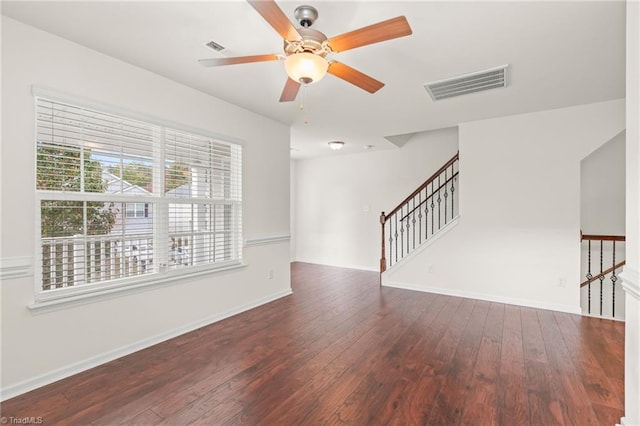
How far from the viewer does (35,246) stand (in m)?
2.07

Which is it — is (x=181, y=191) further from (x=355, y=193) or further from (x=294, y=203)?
(x=294, y=203)

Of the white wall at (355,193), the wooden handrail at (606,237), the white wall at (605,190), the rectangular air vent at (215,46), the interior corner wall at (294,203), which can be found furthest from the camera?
the interior corner wall at (294,203)

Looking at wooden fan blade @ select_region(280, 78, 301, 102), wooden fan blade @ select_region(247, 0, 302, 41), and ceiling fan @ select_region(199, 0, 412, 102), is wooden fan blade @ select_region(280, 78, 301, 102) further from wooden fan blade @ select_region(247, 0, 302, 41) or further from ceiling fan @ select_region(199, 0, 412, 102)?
wooden fan blade @ select_region(247, 0, 302, 41)

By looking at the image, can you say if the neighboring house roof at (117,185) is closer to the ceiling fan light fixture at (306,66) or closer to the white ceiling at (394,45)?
the white ceiling at (394,45)

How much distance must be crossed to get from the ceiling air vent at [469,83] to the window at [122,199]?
244cm

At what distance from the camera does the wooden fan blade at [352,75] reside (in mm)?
1910

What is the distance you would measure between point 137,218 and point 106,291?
66cm

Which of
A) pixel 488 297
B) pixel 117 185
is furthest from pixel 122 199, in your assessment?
pixel 488 297

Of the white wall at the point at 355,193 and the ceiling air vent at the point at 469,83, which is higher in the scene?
the ceiling air vent at the point at 469,83

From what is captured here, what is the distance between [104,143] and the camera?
2453 millimetres

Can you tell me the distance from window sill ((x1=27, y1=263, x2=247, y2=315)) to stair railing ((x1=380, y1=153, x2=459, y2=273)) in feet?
10.5

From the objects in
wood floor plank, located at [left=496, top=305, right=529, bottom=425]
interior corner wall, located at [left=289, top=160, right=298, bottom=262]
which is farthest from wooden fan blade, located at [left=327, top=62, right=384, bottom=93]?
interior corner wall, located at [left=289, top=160, right=298, bottom=262]
